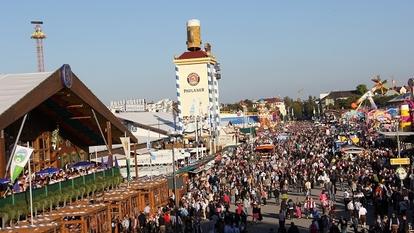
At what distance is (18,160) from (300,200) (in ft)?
51.5

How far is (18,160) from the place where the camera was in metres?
19.8

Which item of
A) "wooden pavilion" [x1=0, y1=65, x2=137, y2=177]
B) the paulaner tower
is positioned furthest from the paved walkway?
the paulaner tower

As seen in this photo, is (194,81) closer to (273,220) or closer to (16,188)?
(273,220)

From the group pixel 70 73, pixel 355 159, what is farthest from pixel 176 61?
pixel 70 73

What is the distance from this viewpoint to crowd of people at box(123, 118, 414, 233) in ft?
75.3

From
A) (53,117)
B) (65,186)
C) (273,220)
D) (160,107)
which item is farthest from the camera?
(160,107)

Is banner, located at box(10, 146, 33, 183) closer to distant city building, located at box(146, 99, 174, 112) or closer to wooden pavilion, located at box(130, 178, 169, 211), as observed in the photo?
wooden pavilion, located at box(130, 178, 169, 211)

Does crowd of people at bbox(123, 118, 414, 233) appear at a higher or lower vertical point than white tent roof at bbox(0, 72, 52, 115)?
lower

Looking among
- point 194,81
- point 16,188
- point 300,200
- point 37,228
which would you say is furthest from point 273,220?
point 194,81

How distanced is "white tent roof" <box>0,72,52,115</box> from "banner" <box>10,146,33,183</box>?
97.0 inches

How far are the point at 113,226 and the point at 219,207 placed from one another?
506 centimetres

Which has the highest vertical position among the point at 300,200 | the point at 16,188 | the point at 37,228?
the point at 16,188

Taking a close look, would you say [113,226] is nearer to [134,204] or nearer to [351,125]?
[134,204]

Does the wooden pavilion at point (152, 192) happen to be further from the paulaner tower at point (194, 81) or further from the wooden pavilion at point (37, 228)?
the paulaner tower at point (194, 81)
